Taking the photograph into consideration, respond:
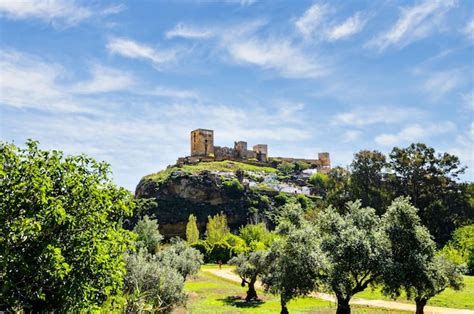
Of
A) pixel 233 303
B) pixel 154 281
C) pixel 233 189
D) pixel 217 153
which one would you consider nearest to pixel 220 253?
pixel 233 303

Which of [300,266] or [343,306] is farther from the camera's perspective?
[343,306]

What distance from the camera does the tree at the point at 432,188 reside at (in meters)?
70.2

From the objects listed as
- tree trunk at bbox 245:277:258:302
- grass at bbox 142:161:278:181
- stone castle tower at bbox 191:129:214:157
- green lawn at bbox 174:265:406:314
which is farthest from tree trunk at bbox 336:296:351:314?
stone castle tower at bbox 191:129:214:157

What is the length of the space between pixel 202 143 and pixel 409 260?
474 feet

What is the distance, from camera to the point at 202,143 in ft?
545

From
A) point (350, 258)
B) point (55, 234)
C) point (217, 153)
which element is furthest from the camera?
point (217, 153)

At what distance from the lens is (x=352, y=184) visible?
81.4 metres

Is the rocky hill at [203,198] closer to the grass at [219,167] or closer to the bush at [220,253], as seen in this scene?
the grass at [219,167]

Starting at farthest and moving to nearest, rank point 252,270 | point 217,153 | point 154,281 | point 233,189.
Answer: point 217,153 < point 233,189 < point 252,270 < point 154,281

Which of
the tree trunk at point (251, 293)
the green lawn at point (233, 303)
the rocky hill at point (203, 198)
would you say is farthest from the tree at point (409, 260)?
the rocky hill at point (203, 198)

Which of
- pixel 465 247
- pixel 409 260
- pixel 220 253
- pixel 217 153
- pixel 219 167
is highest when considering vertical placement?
pixel 217 153

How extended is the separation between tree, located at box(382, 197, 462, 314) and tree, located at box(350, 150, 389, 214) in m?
52.5

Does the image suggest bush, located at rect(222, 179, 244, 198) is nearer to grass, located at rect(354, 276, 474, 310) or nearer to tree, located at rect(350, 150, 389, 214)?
tree, located at rect(350, 150, 389, 214)

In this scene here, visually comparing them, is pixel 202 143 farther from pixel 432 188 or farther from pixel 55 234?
pixel 55 234
